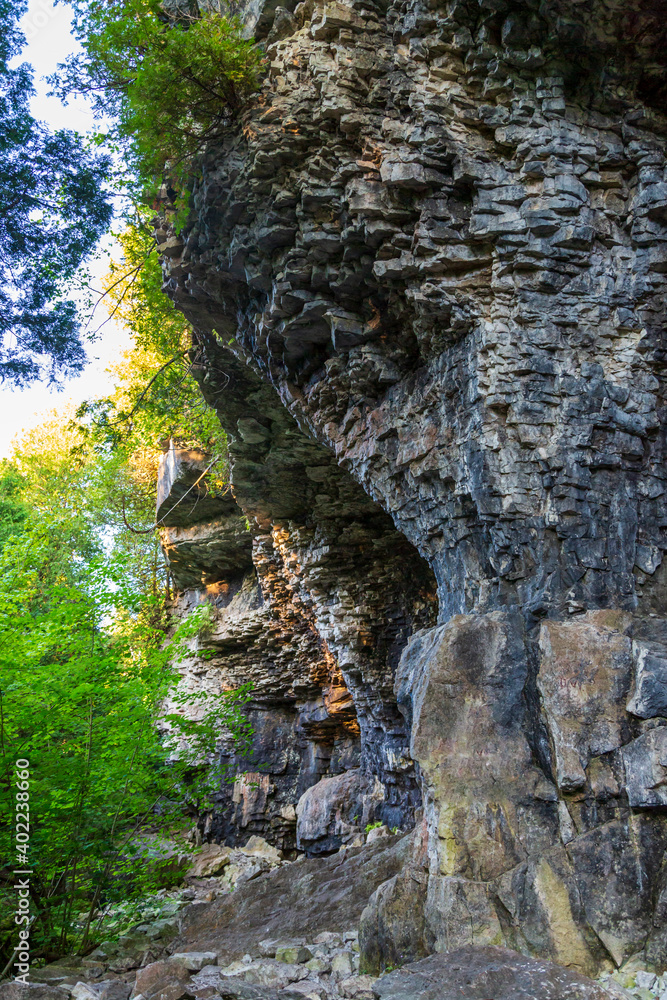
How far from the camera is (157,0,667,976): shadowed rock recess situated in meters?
4.54

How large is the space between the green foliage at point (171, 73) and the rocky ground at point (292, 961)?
702 cm

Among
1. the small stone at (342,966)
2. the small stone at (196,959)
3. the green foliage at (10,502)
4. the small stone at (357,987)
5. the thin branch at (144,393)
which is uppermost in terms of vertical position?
the green foliage at (10,502)

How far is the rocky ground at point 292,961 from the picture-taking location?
12.6ft

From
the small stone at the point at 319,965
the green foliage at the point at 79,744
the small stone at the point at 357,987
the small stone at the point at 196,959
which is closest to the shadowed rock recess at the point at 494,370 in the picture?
the small stone at the point at 357,987

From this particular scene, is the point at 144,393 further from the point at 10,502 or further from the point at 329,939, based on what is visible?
the point at 10,502

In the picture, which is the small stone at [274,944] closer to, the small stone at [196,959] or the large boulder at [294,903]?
the large boulder at [294,903]

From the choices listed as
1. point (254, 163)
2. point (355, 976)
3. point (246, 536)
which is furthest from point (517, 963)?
point (246, 536)

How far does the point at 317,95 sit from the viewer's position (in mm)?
6277

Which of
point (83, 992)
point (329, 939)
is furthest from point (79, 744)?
point (329, 939)

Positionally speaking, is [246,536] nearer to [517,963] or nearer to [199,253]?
[199,253]

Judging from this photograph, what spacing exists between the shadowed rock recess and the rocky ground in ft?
1.20

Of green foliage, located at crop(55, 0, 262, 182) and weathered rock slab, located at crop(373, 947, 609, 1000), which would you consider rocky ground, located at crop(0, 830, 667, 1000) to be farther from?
green foliage, located at crop(55, 0, 262, 182)

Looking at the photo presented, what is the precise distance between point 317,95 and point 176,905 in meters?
10.1

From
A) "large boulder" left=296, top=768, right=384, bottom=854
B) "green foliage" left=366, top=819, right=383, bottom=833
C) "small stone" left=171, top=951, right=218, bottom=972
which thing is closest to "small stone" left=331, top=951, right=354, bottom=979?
"small stone" left=171, top=951, right=218, bottom=972
